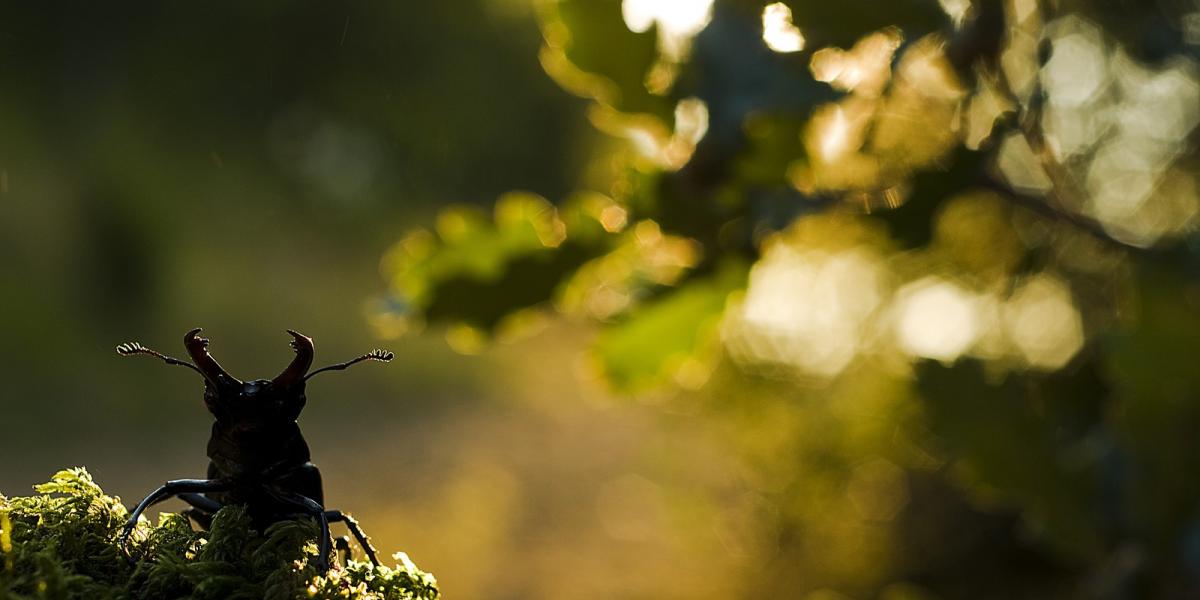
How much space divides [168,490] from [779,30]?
75cm

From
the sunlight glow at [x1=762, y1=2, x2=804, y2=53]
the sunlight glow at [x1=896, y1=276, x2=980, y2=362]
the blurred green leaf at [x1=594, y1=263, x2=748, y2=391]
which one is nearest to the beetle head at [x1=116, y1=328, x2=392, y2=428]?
the blurred green leaf at [x1=594, y1=263, x2=748, y2=391]

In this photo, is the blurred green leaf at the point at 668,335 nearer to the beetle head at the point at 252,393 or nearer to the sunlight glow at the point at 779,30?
the sunlight glow at the point at 779,30

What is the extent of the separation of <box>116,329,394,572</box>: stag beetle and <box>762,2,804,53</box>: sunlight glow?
1.95 ft

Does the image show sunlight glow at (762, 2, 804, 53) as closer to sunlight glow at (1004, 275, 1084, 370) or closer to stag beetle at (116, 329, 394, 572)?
stag beetle at (116, 329, 394, 572)

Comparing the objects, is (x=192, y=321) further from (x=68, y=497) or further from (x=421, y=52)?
(x=68, y=497)

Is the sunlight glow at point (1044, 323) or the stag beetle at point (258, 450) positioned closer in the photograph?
the stag beetle at point (258, 450)

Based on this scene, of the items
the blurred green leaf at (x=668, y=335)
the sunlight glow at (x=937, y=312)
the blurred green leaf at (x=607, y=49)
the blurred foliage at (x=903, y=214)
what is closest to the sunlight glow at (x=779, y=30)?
the blurred foliage at (x=903, y=214)

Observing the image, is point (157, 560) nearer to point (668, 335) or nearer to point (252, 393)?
point (252, 393)

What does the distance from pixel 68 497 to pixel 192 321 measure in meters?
10.7

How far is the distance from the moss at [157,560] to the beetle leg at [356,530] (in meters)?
0.01

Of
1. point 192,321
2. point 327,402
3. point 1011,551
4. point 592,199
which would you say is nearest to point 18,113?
point 192,321

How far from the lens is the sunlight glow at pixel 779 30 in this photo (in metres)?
1.06

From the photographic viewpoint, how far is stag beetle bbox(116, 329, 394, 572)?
0.63 meters

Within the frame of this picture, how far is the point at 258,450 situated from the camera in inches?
25.5
